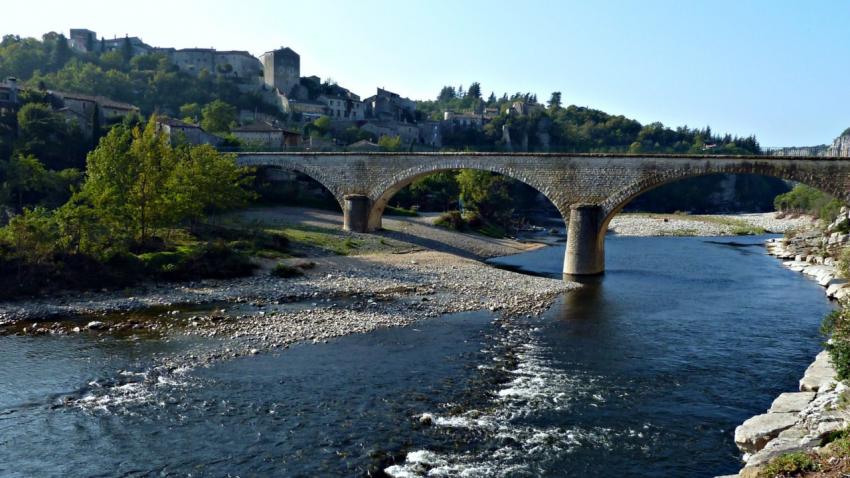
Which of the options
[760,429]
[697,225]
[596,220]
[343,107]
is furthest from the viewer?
[343,107]

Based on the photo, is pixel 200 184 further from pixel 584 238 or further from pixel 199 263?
pixel 584 238

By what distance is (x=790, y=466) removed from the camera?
12.7 meters

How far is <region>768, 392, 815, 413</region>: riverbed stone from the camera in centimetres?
1852

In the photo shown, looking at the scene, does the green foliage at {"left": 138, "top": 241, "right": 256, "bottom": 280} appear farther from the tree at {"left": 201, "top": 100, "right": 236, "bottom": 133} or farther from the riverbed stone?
the tree at {"left": 201, "top": 100, "right": 236, "bottom": 133}

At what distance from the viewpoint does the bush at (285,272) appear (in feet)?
135

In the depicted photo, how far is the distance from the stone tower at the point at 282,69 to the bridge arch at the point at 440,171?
8375 centimetres

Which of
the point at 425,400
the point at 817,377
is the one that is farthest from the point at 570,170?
the point at 425,400

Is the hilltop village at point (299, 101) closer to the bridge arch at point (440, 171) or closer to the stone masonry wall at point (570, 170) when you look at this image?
the stone masonry wall at point (570, 170)

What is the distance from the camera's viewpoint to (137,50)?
498 feet

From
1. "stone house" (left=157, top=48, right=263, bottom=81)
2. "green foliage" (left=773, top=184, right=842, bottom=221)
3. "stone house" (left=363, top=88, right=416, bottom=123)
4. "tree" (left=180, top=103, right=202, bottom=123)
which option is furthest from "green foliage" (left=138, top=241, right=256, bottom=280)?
"stone house" (left=157, top=48, right=263, bottom=81)

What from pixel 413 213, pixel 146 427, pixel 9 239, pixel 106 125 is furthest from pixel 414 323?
pixel 106 125

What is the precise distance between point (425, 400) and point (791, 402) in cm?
1102

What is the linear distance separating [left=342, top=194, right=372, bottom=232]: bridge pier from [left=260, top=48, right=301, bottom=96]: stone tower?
8302cm

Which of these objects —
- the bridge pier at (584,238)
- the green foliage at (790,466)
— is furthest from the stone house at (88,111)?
the green foliage at (790,466)
